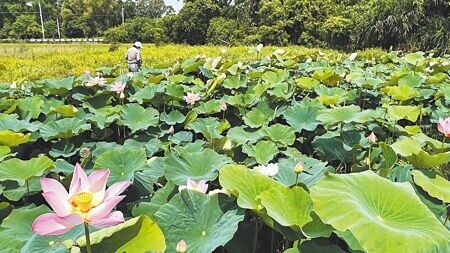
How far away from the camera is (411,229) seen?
2.39ft

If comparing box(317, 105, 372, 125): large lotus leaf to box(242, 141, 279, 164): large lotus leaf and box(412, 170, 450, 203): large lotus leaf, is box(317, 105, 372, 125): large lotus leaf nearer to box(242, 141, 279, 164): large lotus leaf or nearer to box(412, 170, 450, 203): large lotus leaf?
box(242, 141, 279, 164): large lotus leaf

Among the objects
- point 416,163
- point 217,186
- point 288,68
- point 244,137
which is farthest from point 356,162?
point 288,68

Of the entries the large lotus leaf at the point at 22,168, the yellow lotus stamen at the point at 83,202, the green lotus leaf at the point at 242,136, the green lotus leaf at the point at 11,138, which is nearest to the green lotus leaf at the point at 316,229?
the yellow lotus stamen at the point at 83,202

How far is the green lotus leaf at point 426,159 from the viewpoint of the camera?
48.0 inches

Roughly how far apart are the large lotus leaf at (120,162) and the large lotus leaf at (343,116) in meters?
0.87

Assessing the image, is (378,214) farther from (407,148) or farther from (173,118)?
(173,118)

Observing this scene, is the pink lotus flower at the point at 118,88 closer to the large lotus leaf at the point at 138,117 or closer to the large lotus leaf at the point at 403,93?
the large lotus leaf at the point at 138,117

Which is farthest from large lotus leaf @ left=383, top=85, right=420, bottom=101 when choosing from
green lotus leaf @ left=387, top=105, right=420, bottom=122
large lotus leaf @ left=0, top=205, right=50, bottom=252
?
large lotus leaf @ left=0, top=205, right=50, bottom=252

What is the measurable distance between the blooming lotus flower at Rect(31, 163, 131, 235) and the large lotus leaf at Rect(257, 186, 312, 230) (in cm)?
30

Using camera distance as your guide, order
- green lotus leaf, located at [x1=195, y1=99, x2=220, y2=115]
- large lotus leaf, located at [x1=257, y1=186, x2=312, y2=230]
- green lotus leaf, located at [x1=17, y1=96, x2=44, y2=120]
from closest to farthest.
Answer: large lotus leaf, located at [x1=257, y1=186, x2=312, y2=230]
green lotus leaf, located at [x1=17, y1=96, x2=44, y2=120]
green lotus leaf, located at [x1=195, y1=99, x2=220, y2=115]

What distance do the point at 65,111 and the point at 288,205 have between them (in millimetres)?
1529

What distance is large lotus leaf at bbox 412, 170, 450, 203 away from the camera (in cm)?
102

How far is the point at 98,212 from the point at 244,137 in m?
1.35

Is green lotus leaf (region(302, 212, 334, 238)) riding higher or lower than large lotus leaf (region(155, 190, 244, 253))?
higher
